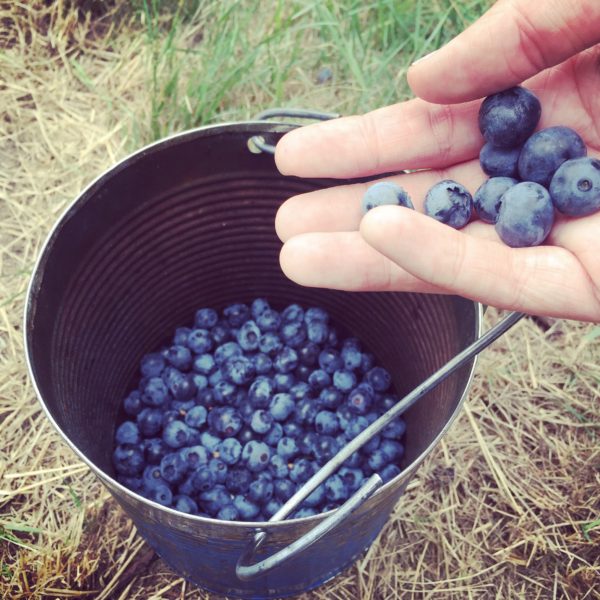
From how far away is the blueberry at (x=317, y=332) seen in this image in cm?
213

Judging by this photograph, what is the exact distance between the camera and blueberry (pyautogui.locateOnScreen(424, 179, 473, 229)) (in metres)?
1.50

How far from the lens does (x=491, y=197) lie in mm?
1494

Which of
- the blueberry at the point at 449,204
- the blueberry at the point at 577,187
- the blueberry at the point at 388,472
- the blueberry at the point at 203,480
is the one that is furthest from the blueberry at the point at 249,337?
the blueberry at the point at 577,187

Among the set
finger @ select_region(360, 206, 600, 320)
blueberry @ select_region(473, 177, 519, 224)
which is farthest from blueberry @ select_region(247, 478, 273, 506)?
blueberry @ select_region(473, 177, 519, 224)

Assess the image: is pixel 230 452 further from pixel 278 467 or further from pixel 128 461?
pixel 128 461

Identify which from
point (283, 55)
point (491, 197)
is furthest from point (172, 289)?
point (283, 55)

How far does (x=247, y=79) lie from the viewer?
2.67 meters

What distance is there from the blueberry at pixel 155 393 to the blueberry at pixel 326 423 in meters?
0.49

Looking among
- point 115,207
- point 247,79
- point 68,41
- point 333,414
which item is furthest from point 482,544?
point 68,41

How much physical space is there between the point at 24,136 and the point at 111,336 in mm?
1263

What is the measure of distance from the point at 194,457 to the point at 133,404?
29 centimetres

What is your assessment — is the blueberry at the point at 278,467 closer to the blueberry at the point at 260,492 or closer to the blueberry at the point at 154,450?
the blueberry at the point at 260,492

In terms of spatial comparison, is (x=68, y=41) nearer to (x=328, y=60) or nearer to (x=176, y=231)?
(x=328, y=60)

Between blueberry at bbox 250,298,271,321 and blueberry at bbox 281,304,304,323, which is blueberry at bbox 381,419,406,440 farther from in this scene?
blueberry at bbox 250,298,271,321
